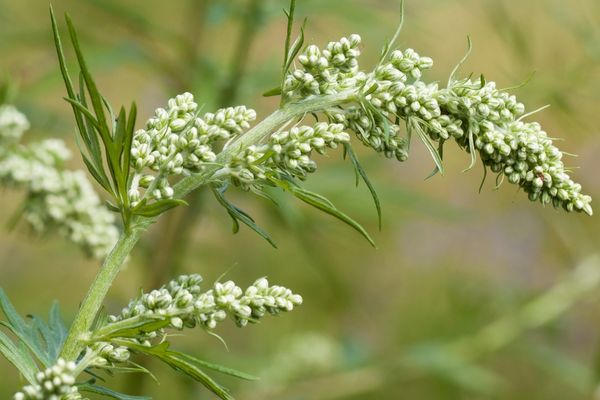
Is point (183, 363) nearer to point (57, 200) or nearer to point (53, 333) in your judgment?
point (53, 333)

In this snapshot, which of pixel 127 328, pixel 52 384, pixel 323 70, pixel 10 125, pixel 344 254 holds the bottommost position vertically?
pixel 52 384

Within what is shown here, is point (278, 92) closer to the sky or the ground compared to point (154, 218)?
closer to the sky

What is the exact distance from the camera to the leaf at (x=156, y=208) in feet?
3.16

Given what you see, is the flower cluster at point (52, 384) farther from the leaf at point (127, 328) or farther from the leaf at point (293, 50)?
the leaf at point (293, 50)

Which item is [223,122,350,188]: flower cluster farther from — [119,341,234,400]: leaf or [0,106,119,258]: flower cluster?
[0,106,119,258]: flower cluster

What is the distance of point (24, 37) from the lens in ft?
8.39

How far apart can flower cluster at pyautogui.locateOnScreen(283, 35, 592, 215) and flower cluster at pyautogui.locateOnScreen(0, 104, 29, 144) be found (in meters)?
0.73

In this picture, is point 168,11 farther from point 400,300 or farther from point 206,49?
point 206,49

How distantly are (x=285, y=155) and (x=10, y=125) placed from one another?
764mm

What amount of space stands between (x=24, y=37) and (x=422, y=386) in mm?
2515

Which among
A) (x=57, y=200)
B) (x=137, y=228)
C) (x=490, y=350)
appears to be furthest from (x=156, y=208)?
(x=490, y=350)

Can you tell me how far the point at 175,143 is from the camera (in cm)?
105

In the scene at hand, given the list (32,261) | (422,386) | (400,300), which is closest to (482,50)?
(400,300)

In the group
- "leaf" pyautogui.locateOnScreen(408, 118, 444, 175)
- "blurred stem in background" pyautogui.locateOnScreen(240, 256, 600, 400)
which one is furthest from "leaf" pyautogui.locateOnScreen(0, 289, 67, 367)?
"blurred stem in background" pyautogui.locateOnScreen(240, 256, 600, 400)
